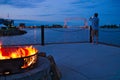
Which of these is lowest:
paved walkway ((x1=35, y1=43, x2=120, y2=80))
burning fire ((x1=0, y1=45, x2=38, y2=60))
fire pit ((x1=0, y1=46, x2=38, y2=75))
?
paved walkway ((x1=35, y1=43, x2=120, y2=80))

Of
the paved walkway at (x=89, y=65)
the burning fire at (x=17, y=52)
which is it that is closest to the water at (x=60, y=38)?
the paved walkway at (x=89, y=65)

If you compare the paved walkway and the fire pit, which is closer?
the fire pit

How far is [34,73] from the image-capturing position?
446 cm

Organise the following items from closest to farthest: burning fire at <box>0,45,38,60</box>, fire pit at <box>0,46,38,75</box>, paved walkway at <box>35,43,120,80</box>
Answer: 1. fire pit at <box>0,46,38,75</box>
2. burning fire at <box>0,45,38,60</box>
3. paved walkway at <box>35,43,120,80</box>

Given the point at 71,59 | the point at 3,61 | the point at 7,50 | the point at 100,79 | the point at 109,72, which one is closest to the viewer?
the point at 3,61

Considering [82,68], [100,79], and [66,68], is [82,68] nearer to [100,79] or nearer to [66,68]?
[66,68]

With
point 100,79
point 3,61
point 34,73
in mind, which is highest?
point 3,61

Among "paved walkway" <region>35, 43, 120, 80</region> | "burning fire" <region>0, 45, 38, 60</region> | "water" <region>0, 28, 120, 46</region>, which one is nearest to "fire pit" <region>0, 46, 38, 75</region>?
"burning fire" <region>0, 45, 38, 60</region>

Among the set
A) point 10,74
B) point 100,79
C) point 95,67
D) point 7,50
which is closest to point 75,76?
point 100,79

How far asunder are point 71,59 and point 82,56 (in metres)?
0.69

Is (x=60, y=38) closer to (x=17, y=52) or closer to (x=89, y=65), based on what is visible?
(x=89, y=65)

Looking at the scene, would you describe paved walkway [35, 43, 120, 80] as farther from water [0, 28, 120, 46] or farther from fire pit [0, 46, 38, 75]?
water [0, 28, 120, 46]

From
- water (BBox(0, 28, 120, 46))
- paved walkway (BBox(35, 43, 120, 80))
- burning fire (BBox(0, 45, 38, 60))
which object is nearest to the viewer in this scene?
burning fire (BBox(0, 45, 38, 60))

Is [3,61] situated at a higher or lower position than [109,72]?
higher
